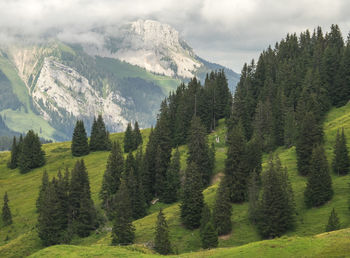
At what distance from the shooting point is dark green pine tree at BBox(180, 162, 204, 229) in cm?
7131

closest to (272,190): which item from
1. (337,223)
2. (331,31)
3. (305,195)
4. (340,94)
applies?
(305,195)

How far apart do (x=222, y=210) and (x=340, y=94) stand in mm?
75672

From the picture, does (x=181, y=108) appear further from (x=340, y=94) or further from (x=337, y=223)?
(x=337, y=223)

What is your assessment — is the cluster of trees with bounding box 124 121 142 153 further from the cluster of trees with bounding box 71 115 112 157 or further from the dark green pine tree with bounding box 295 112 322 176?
the dark green pine tree with bounding box 295 112 322 176

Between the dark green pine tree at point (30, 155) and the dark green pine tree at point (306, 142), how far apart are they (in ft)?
337

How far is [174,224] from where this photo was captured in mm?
73812

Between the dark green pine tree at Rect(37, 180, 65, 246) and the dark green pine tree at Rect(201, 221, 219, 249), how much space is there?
117ft

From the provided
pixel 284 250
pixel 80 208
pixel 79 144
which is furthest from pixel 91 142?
pixel 284 250

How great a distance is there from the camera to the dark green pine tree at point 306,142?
7925 cm

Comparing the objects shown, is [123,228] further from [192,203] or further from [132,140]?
[132,140]

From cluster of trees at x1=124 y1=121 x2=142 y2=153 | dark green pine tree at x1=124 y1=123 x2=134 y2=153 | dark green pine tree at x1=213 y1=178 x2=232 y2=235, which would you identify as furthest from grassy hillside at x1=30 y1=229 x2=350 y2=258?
cluster of trees at x1=124 y1=121 x2=142 y2=153

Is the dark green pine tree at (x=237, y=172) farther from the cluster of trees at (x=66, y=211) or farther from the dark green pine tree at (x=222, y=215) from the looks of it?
the cluster of trees at (x=66, y=211)

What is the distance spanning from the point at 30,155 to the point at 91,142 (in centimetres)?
2469

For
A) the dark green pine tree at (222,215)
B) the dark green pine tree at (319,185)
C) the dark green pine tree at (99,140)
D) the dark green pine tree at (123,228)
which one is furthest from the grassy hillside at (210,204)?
the dark green pine tree at (99,140)
